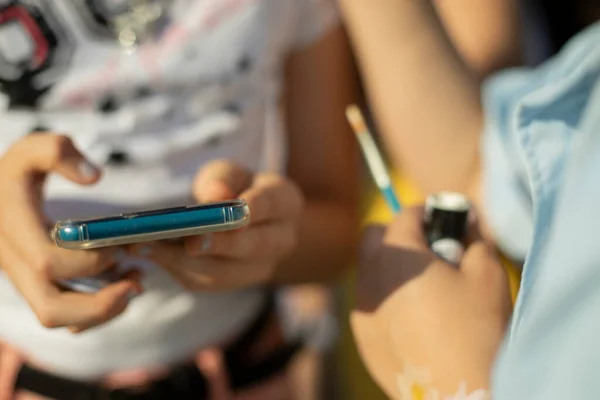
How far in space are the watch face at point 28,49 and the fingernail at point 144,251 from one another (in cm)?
14

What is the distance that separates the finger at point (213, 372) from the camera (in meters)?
0.40

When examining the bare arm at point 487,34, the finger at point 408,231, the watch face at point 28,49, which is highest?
the watch face at point 28,49

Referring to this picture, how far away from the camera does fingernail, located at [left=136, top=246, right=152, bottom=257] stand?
0.87 ft

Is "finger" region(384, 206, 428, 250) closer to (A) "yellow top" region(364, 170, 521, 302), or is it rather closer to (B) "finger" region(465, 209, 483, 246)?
(B) "finger" region(465, 209, 483, 246)

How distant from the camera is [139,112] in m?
0.37

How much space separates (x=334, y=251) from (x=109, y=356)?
0.61ft

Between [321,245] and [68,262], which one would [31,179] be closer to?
[68,262]

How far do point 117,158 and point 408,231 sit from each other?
181mm

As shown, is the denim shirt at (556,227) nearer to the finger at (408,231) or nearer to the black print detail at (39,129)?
the finger at (408,231)

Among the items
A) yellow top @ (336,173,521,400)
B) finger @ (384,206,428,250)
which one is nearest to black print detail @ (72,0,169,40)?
finger @ (384,206,428,250)

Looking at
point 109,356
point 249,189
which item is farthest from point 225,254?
point 109,356

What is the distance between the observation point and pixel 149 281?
0.38 m

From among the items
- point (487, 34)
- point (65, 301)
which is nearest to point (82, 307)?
point (65, 301)

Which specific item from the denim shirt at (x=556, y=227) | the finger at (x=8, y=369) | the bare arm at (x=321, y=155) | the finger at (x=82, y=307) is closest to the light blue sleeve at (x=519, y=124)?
the denim shirt at (x=556, y=227)
